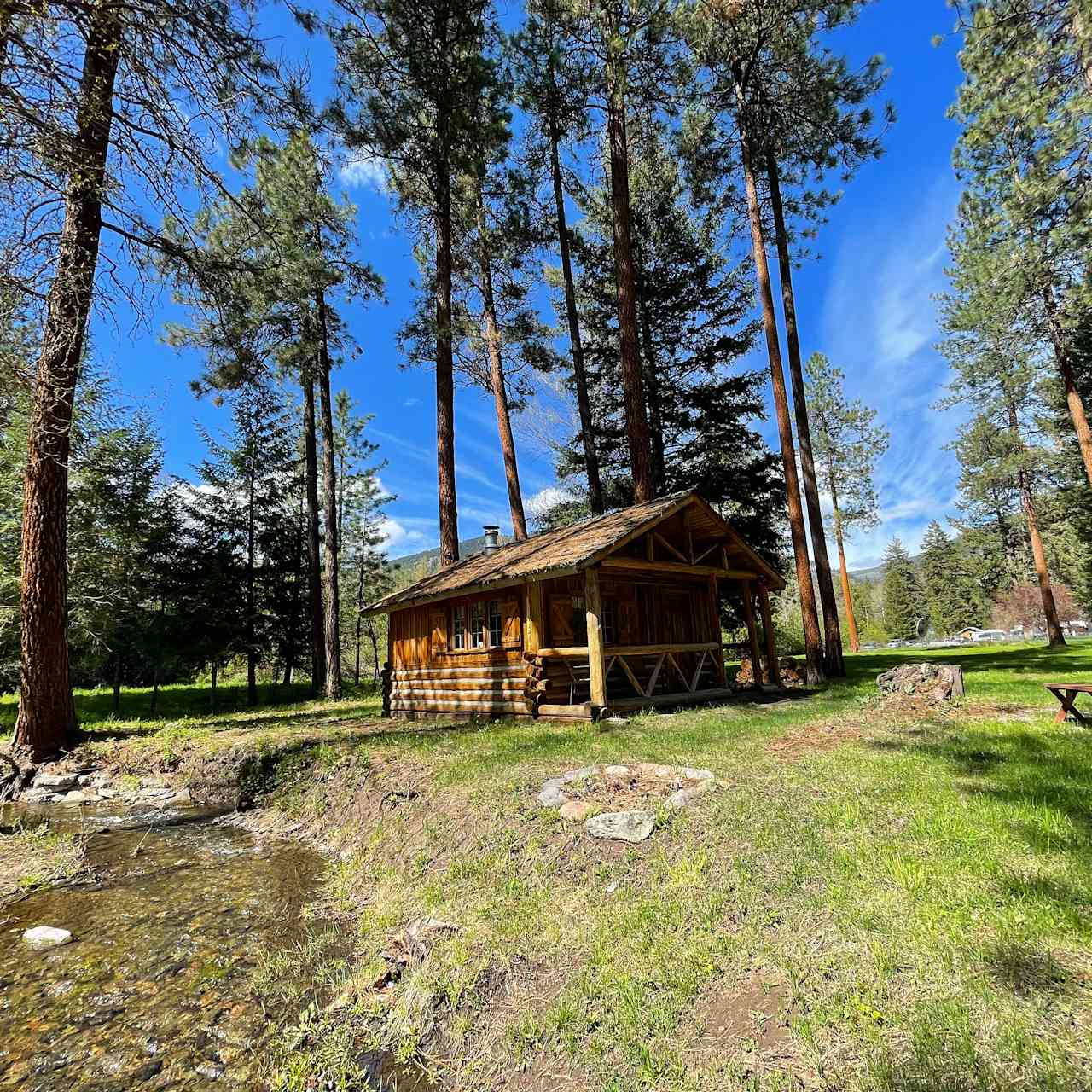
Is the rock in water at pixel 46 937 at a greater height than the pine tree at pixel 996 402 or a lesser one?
lesser

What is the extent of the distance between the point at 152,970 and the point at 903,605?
71.4 m

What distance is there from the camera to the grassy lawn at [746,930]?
8.54 feet

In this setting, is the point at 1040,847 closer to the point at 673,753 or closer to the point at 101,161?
the point at 673,753

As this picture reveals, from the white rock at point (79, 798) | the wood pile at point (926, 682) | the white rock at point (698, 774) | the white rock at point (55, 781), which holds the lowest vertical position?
the white rock at point (79, 798)

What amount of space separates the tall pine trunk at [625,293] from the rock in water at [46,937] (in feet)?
40.4

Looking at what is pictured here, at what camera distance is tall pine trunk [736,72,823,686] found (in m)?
14.4

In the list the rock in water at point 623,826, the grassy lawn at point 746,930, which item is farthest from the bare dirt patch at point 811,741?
the rock in water at point 623,826

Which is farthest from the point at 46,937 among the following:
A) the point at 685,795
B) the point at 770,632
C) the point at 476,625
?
the point at 770,632

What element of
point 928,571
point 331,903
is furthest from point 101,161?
point 928,571

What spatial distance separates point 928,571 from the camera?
61.2 m

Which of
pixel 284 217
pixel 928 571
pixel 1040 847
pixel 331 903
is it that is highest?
pixel 284 217

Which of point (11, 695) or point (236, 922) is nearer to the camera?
point (236, 922)

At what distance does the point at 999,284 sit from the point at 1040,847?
17.2 meters

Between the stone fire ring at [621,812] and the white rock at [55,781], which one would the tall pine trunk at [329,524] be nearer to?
the white rock at [55,781]
